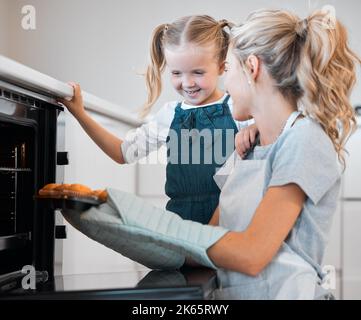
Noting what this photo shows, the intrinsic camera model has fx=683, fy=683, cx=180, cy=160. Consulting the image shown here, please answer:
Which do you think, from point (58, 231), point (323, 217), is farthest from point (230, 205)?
point (58, 231)

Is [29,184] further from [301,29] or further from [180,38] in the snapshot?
[301,29]

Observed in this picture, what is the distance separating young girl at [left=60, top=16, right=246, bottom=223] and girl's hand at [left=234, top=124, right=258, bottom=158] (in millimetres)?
52

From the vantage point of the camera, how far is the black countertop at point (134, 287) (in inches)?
28.6

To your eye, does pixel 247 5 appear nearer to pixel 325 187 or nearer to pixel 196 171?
pixel 196 171

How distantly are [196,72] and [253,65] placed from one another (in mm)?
151

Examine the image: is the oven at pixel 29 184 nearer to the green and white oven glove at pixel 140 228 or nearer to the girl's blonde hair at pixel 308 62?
the green and white oven glove at pixel 140 228

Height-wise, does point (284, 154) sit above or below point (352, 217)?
above

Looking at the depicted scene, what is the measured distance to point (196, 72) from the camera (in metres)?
1.06

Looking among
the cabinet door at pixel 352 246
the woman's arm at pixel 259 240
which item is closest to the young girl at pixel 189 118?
the woman's arm at pixel 259 240

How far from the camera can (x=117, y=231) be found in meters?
0.77

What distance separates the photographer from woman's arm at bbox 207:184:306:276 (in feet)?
2.62

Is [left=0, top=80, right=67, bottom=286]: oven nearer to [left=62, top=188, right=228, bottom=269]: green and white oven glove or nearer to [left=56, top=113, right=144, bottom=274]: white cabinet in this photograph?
[left=56, top=113, right=144, bottom=274]: white cabinet

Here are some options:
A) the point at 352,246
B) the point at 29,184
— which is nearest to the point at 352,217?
the point at 352,246

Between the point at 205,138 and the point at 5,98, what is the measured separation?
369mm
